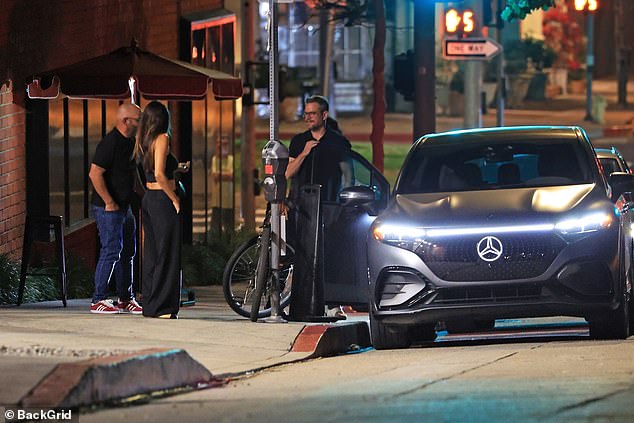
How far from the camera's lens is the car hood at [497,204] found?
41.2 feet

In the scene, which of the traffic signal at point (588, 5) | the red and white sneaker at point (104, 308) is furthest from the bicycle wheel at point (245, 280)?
the traffic signal at point (588, 5)

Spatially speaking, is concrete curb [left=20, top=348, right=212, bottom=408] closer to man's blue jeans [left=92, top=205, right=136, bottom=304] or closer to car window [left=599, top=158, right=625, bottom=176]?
man's blue jeans [left=92, top=205, right=136, bottom=304]

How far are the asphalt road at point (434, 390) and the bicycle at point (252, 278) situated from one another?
1638 mm

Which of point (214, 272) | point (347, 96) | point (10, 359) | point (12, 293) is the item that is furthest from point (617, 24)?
point (10, 359)

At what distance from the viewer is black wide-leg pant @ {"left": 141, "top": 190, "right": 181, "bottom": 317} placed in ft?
46.1

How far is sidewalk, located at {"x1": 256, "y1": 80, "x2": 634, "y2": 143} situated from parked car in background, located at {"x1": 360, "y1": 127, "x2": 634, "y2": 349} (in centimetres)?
4036

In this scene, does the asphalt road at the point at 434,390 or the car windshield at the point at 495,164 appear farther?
the car windshield at the point at 495,164

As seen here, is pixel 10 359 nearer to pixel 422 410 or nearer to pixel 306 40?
pixel 422 410

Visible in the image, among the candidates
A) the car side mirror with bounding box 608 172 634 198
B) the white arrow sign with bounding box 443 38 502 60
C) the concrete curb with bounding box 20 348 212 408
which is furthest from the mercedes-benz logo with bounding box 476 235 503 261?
the white arrow sign with bounding box 443 38 502 60

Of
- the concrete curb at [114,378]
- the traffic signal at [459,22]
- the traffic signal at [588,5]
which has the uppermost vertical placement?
the traffic signal at [588,5]

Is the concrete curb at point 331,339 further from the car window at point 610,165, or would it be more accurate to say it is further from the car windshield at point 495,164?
Result: the car window at point 610,165

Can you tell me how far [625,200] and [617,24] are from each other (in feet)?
208

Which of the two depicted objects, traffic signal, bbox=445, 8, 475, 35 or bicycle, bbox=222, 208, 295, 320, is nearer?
bicycle, bbox=222, 208, 295, 320

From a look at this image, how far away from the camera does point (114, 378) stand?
976 cm
